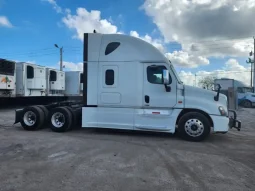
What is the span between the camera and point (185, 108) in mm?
7309

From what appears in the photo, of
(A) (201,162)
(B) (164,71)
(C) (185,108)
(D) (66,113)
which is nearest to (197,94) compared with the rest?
(C) (185,108)

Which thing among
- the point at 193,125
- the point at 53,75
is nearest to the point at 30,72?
the point at 53,75

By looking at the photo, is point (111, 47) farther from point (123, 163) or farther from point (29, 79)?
point (29, 79)

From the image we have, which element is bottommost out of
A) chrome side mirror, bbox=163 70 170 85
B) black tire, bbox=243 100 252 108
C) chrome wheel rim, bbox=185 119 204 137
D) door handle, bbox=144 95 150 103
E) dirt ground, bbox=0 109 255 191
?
dirt ground, bbox=0 109 255 191

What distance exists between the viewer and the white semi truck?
7207 mm

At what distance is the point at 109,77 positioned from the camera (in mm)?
7844

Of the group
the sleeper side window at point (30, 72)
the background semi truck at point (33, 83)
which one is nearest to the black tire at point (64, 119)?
the background semi truck at point (33, 83)

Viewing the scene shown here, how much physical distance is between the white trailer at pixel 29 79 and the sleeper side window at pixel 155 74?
11.3 meters

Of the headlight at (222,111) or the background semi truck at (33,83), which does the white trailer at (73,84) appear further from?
the headlight at (222,111)

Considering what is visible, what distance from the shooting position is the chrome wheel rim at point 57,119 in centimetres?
848

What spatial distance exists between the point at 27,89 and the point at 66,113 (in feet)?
30.2

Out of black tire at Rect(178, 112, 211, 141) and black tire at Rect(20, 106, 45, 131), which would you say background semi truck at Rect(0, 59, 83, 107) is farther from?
black tire at Rect(178, 112, 211, 141)

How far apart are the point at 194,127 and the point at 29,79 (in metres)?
12.8

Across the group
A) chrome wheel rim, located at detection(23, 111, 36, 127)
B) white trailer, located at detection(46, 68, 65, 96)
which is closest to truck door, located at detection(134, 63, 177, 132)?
chrome wheel rim, located at detection(23, 111, 36, 127)
